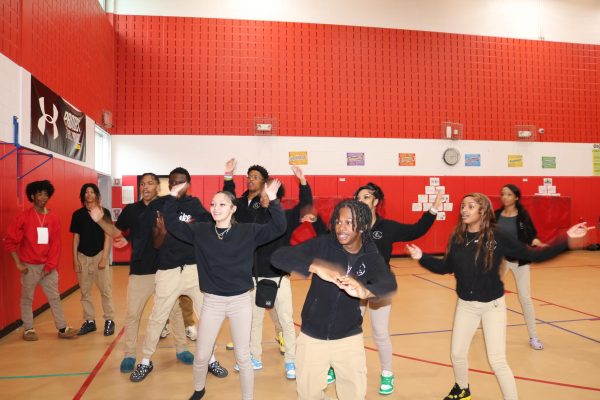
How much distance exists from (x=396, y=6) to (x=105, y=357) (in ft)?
42.1

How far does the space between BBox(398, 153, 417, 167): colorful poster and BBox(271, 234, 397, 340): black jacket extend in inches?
440

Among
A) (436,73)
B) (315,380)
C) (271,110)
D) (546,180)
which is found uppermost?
(436,73)

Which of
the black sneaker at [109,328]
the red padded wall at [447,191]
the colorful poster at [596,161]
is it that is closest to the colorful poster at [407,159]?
the red padded wall at [447,191]

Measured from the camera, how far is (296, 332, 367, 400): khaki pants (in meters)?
2.63

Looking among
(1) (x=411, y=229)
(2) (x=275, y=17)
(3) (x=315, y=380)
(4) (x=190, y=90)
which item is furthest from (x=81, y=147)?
(3) (x=315, y=380)

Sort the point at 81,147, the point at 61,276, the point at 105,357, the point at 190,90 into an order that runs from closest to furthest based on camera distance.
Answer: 1. the point at 105,357
2. the point at 61,276
3. the point at 81,147
4. the point at 190,90

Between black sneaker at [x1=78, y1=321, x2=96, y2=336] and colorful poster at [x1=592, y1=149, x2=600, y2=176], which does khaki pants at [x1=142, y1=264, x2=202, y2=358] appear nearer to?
black sneaker at [x1=78, y1=321, x2=96, y2=336]

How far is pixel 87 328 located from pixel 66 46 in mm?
5701

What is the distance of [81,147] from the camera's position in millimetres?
9273

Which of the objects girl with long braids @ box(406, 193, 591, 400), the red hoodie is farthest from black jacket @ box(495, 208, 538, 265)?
the red hoodie

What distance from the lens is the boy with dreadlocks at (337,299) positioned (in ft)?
8.66

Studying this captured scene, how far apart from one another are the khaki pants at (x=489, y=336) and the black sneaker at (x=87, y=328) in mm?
4783

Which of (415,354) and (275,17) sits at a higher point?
(275,17)

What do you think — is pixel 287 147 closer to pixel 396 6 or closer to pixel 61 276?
pixel 396 6
